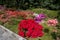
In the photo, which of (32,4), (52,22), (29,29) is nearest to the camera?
(29,29)

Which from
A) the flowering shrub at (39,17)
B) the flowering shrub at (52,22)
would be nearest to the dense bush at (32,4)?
the flowering shrub at (39,17)

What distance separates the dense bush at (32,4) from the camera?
33.1 feet

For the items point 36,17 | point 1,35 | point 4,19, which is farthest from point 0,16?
point 1,35

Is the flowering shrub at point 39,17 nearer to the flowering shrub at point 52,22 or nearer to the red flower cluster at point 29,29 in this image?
the flowering shrub at point 52,22

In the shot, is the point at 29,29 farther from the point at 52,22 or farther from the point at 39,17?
the point at 39,17

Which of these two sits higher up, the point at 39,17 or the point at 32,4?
the point at 39,17

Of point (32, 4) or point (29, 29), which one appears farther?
point (32, 4)

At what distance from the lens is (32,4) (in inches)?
408

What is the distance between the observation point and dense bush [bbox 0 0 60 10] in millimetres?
10094

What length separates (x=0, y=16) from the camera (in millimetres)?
8523

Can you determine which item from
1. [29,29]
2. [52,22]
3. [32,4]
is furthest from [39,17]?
[32,4]

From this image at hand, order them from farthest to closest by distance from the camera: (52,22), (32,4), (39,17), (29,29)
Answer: (32,4) → (39,17) → (52,22) → (29,29)

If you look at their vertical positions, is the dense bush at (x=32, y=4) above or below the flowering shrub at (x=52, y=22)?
below

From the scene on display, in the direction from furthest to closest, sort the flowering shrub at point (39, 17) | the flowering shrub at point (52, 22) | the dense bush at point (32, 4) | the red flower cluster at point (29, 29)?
the dense bush at point (32, 4), the flowering shrub at point (39, 17), the flowering shrub at point (52, 22), the red flower cluster at point (29, 29)
